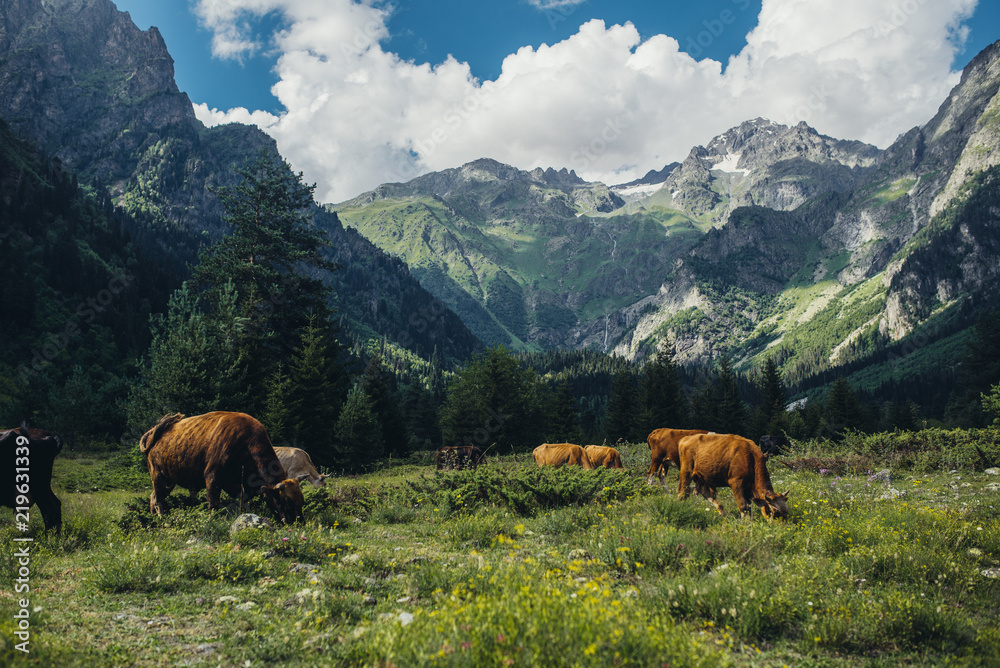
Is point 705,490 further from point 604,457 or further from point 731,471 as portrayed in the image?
point 604,457

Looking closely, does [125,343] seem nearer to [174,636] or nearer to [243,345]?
[243,345]

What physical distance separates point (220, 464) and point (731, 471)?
43.5ft

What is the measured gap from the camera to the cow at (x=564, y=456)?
21.3m

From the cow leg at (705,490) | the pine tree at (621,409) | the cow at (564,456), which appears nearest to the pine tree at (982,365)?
the pine tree at (621,409)

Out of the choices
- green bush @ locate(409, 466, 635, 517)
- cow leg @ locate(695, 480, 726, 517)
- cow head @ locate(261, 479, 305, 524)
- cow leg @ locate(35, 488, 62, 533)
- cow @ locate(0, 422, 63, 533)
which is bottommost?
cow leg @ locate(695, 480, 726, 517)

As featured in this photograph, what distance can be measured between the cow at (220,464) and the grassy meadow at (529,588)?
2.09 feet

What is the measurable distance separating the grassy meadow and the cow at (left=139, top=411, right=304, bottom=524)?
0.64m

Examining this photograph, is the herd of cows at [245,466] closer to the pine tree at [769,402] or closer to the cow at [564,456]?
the cow at [564,456]

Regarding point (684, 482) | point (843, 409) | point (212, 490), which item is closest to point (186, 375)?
point (212, 490)

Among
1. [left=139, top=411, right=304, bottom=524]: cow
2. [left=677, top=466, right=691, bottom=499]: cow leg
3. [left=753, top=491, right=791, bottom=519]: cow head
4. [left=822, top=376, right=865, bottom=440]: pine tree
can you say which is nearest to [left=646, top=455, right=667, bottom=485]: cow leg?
[left=677, top=466, right=691, bottom=499]: cow leg

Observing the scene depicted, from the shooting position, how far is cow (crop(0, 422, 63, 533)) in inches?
372

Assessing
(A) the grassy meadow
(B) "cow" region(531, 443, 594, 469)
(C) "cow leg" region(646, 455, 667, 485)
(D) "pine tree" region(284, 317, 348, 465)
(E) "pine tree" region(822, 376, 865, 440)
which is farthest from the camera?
(E) "pine tree" region(822, 376, 865, 440)

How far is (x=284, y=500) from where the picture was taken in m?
11.6

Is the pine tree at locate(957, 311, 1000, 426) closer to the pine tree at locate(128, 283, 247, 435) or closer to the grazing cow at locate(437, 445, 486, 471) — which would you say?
the grazing cow at locate(437, 445, 486, 471)
